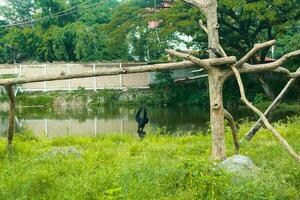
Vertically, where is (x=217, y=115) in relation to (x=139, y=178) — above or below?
above

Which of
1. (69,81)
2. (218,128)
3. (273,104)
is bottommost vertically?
(218,128)

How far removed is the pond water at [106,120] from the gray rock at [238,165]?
770 cm

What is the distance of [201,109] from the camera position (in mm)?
26234

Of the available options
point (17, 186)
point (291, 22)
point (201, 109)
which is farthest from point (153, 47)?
point (17, 186)

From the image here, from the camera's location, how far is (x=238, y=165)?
280 inches

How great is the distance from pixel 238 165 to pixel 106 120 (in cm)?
1520

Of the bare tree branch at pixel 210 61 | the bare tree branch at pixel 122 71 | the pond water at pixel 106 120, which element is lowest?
the pond water at pixel 106 120

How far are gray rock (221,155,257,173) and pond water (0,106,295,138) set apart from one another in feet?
25.3

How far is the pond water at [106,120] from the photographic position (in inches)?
695

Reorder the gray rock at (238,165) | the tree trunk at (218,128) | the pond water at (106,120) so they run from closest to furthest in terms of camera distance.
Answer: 1. the gray rock at (238,165)
2. the tree trunk at (218,128)
3. the pond water at (106,120)

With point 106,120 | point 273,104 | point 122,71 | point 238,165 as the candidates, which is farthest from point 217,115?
point 106,120

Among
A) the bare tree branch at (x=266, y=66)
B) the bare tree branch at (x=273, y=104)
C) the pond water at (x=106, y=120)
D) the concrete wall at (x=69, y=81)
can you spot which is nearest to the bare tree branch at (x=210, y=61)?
the bare tree branch at (x=266, y=66)

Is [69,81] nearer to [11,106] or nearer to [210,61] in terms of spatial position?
[11,106]

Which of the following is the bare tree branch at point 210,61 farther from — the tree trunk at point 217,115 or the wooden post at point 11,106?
the wooden post at point 11,106
